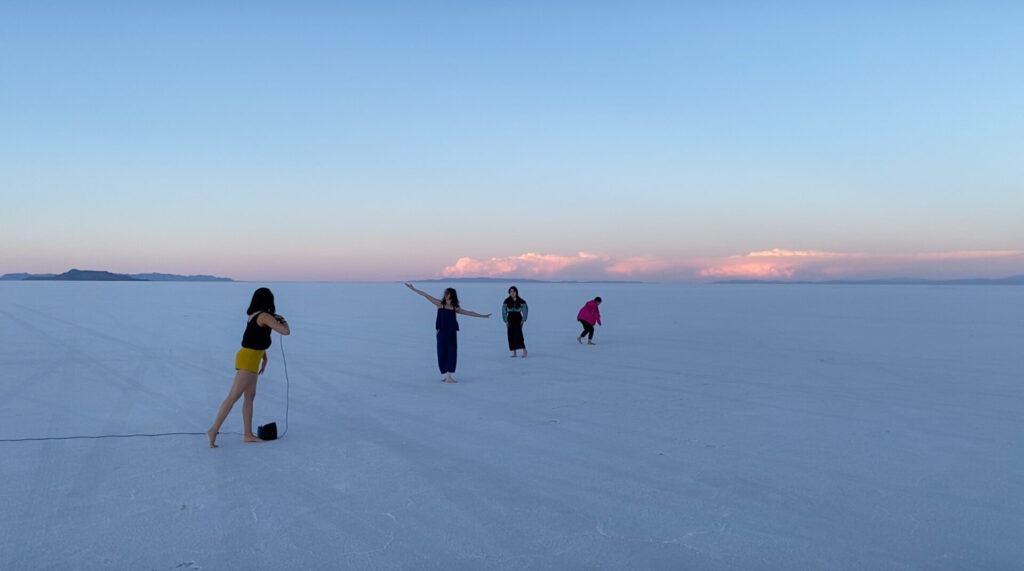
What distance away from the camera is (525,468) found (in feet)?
18.9

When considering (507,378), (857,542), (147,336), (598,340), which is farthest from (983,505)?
(147,336)

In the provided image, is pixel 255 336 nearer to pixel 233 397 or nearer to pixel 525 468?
pixel 233 397

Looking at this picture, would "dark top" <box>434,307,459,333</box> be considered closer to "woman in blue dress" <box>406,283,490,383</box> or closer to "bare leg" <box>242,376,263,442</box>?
"woman in blue dress" <box>406,283,490,383</box>

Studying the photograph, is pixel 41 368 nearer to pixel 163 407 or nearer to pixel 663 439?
pixel 163 407

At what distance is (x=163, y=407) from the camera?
8.44 meters

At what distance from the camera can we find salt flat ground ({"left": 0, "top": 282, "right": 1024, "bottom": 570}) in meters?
4.09

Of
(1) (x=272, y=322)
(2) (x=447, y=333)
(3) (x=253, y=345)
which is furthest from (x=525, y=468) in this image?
(2) (x=447, y=333)

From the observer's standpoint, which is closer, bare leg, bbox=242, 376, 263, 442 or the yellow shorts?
the yellow shorts

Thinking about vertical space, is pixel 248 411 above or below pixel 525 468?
above

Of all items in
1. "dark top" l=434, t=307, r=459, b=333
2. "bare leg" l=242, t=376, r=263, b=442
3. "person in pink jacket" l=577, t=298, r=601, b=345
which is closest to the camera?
"bare leg" l=242, t=376, r=263, b=442

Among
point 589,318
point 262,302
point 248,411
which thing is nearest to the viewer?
point 262,302

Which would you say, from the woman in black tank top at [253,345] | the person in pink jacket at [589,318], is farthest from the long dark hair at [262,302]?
the person in pink jacket at [589,318]

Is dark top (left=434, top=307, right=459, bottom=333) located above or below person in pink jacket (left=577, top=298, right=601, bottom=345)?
above

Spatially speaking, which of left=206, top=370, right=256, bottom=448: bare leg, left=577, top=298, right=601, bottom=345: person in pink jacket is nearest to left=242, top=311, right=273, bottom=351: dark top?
left=206, top=370, right=256, bottom=448: bare leg
